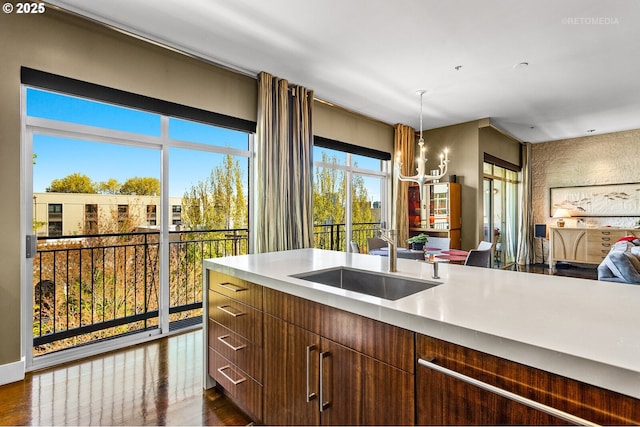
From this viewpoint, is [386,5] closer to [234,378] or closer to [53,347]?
[234,378]

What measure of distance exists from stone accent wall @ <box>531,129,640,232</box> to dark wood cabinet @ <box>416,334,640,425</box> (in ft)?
26.5

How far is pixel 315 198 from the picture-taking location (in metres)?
A: 4.79

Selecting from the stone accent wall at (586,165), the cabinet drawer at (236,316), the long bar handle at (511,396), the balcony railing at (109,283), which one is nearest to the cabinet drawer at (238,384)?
the cabinet drawer at (236,316)

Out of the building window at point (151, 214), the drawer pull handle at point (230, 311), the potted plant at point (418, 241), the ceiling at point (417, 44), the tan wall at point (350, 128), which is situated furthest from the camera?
the tan wall at point (350, 128)

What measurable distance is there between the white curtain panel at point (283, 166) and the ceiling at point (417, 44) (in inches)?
9.6

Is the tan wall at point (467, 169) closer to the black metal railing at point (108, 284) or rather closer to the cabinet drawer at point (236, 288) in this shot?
the black metal railing at point (108, 284)

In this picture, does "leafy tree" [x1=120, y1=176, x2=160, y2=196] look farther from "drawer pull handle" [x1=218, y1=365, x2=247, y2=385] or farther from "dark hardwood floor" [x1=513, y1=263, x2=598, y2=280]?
"dark hardwood floor" [x1=513, y1=263, x2=598, y2=280]

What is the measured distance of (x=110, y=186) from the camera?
9.84 feet

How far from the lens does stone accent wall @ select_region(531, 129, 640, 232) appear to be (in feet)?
21.5

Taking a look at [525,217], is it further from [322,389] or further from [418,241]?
[322,389]

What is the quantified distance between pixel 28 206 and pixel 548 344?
10.8ft

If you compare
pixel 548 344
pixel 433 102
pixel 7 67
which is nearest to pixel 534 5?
pixel 433 102

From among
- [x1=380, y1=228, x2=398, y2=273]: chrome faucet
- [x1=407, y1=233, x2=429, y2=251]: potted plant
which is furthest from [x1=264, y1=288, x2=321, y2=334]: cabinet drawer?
[x1=407, y1=233, x2=429, y2=251]: potted plant

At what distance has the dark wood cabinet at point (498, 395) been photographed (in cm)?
72
